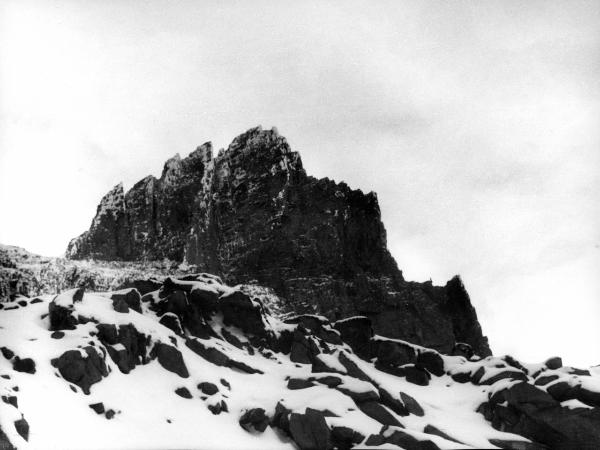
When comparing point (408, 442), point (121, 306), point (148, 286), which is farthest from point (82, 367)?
point (148, 286)

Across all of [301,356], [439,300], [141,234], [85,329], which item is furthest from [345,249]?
[85,329]

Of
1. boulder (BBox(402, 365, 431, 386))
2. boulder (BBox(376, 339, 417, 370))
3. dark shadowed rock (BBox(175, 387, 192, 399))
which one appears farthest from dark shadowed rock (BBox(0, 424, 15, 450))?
boulder (BBox(376, 339, 417, 370))

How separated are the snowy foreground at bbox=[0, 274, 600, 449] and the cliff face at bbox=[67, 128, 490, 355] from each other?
27961 millimetres

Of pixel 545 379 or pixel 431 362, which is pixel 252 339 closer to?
pixel 431 362

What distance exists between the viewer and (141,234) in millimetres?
105375

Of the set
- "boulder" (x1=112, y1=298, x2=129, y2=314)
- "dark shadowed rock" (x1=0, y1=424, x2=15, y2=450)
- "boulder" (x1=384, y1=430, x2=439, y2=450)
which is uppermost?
"boulder" (x1=112, y1=298, x2=129, y2=314)

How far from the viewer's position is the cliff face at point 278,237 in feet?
302

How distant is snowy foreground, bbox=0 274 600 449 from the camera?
37625 mm

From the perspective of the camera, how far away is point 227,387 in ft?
155

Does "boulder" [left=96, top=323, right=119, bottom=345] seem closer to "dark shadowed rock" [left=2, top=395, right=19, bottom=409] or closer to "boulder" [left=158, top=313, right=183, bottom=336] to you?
"boulder" [left=158, top=313, right=183, bottom=336]

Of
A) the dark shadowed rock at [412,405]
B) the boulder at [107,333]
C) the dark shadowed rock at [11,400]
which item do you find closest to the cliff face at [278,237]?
the dark shadowed rock at [412,405]

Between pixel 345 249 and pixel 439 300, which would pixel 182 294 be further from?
pixel 439 300

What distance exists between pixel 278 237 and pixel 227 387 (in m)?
50.7

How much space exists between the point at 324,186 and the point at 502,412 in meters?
58.2
